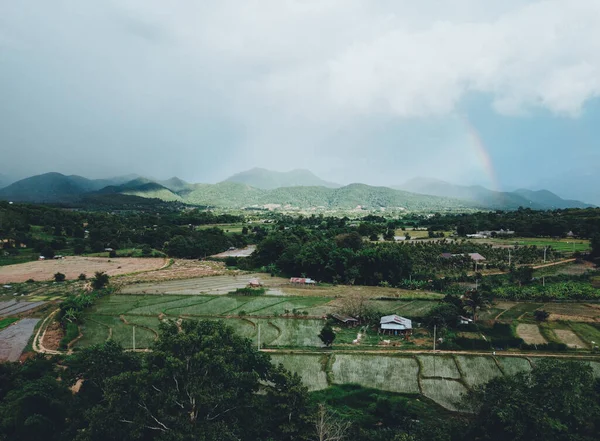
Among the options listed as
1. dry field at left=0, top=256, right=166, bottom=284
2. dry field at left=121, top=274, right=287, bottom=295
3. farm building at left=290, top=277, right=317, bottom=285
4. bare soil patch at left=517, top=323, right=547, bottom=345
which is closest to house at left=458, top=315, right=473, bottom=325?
bare soil patch at left=517, top=323, right=547, bottom=345

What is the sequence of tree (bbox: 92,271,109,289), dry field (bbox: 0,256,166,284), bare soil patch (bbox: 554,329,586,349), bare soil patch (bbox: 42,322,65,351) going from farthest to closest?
dry field (bbox: 0,256,166,284) < tree (bbox: 92,271,109,289) < bare soil patch (bbox: 42,322,65,351) < bare soil patch (bbox: 554,329,586,349)

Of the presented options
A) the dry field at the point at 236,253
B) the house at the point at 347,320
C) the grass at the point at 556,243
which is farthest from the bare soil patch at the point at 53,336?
the grass at the point at 556,243

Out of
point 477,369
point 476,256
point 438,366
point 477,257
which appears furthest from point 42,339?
point 476,256

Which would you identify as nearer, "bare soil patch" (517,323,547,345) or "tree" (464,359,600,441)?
"tree" (464,359,600,441)

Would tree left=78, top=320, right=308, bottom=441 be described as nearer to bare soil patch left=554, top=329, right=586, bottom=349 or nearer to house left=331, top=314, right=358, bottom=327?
house left=331, top=314, right=358, bottom=327

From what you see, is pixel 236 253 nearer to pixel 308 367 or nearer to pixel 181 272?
pixel 181 272

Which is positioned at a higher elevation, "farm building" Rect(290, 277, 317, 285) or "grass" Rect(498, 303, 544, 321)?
"grass" Rect(498, 303, 544, 321)

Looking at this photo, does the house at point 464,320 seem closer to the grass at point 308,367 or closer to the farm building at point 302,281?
the grass at point 308,367
